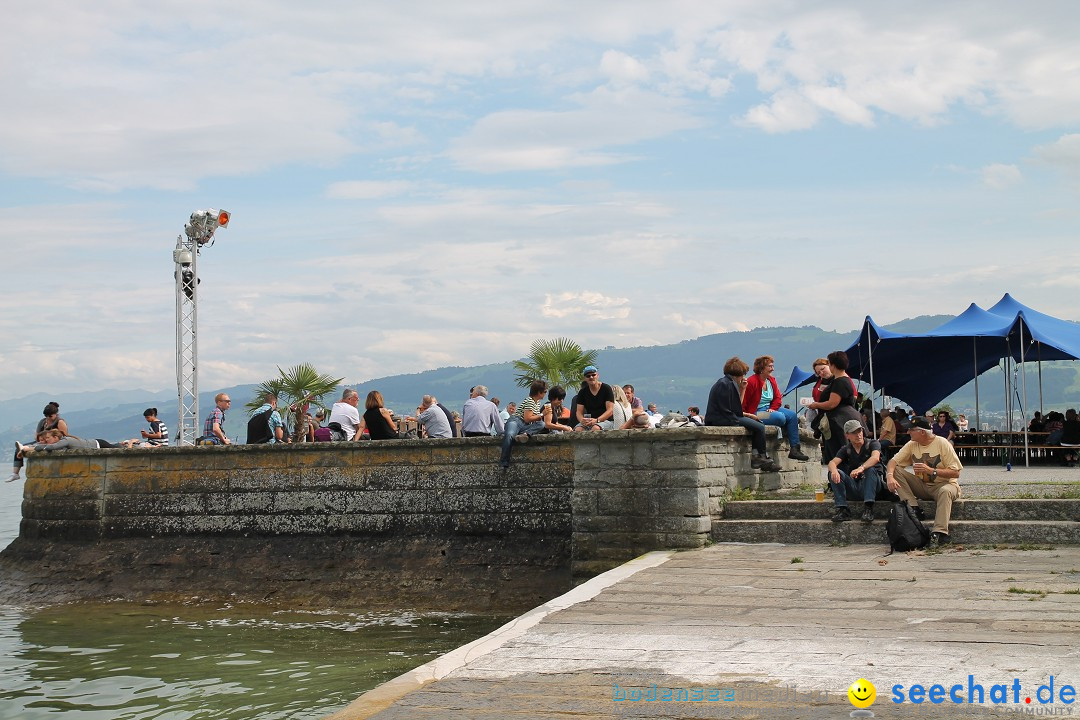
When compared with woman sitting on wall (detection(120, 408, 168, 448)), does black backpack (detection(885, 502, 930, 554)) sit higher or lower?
lower

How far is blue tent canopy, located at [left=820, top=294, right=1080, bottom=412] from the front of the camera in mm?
20203

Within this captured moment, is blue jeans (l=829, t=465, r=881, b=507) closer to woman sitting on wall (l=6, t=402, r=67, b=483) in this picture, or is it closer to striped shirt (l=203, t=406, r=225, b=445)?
striped shirt (l=203, t=406, r=225, b=445)

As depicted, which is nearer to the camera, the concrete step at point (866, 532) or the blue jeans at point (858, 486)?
the concrete step at point (866, 532)

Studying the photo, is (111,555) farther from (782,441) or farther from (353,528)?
(782,441)

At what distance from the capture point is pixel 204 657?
1000cm

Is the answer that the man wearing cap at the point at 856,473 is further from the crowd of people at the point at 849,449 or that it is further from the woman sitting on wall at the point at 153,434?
the woman sitting on wall at the point at 153,434

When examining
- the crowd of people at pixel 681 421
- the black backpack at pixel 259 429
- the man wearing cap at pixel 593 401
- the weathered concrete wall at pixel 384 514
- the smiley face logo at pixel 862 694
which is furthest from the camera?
the black backpack at pixel 259 429

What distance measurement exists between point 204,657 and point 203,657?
0.01 metres

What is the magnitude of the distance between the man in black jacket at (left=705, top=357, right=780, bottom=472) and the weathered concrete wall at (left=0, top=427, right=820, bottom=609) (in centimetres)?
16

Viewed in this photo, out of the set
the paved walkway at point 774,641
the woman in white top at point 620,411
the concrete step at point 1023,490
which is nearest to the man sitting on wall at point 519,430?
the woman in white top at point 620,411

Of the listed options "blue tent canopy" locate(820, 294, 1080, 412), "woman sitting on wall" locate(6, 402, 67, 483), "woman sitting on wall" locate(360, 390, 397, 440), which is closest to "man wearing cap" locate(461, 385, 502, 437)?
"woman sitting on wall" locate(360, 390, 397, 440)

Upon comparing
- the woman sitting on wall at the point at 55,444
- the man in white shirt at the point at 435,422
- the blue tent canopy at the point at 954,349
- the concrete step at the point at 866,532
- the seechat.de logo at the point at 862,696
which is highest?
the blue tent canopy at the point at 954,349

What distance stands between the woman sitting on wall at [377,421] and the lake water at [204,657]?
2284 millimetres

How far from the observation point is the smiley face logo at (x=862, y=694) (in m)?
5.20
